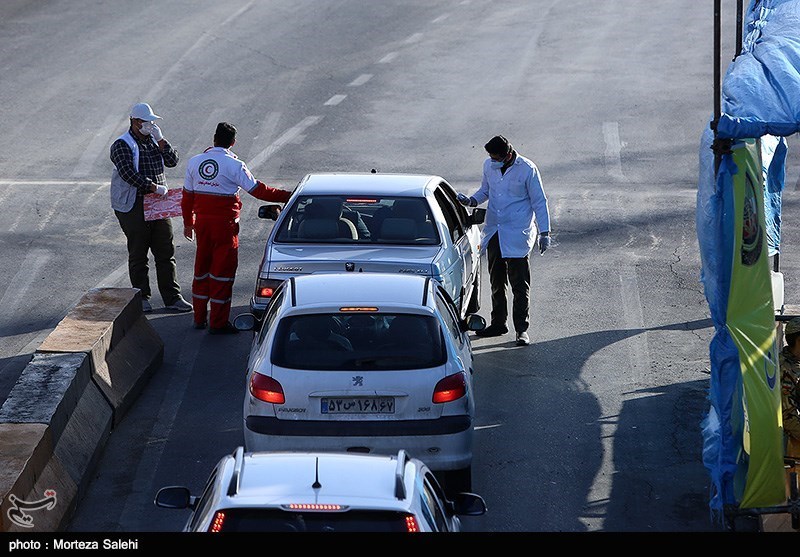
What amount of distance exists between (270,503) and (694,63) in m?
23.0

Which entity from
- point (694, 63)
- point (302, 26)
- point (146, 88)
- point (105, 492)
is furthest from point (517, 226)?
point (302, 26)

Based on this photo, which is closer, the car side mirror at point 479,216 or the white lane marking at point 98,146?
the car side mirror at point 479,216

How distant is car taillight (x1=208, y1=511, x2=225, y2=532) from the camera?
6383mm

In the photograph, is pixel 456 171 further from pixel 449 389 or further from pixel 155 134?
pixel 449 389

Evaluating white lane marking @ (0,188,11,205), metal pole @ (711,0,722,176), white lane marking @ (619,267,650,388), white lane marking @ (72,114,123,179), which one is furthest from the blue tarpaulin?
white lane marking @ (72,114,123,179)

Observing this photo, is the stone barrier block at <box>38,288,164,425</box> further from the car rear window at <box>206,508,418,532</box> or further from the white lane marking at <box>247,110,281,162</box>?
the white lane marking at <box>247,110,281,162</box>

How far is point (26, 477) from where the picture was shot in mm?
8984

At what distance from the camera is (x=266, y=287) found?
12281 millimetres

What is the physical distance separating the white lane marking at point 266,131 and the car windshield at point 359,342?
39.7 ft

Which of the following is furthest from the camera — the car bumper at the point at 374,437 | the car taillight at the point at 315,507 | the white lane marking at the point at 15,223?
the white lane marking at the point at 15,223

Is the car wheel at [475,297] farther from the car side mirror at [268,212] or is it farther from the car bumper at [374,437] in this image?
the car bumper at [374,437]

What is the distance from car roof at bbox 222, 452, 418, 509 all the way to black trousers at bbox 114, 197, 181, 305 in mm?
8175

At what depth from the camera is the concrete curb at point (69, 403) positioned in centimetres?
902

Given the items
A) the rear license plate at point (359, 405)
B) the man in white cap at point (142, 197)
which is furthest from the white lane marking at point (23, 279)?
the rear license plate at point (359, 405)
